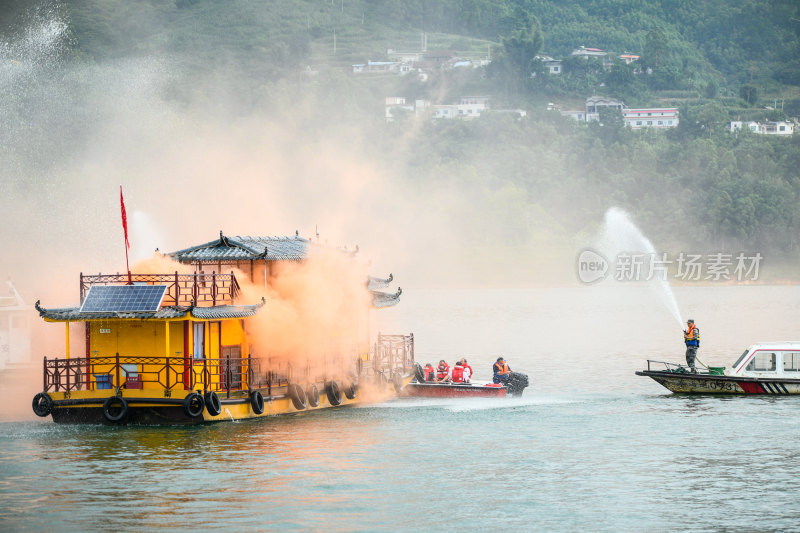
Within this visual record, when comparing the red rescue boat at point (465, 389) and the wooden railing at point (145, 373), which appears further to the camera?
the red rescue boat at point (465, 389)

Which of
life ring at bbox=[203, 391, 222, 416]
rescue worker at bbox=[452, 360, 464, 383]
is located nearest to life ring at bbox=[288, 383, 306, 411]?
life ring at bbox=[203, 391, 222, 416]

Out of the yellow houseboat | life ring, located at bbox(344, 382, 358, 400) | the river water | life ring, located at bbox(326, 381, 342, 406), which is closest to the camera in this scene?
the river water

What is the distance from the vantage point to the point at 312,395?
45781 mm

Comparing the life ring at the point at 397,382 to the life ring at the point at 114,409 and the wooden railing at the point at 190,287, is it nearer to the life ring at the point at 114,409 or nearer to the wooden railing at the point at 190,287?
the wooden railing at the point at 190,287

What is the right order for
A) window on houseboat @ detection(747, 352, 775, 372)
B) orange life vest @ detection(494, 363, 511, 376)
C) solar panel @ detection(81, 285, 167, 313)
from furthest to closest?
1. orange life vest @ detection(494, 363, 511, 376)
2. window on houseboat @ detection(747, 352, 775, 372)
3. solar panel @ detection(81, 285, 167, 313)

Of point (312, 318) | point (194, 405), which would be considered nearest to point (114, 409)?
point (194, 405)

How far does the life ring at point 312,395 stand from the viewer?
150 feet

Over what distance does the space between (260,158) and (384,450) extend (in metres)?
143

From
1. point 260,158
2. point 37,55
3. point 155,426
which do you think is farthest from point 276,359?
point 260,158

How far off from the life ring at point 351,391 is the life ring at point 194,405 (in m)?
9.66

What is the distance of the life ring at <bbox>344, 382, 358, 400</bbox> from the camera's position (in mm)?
48447

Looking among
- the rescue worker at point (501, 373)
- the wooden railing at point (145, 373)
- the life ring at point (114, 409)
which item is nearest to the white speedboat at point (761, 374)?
the rescue worker at point (501, 373)

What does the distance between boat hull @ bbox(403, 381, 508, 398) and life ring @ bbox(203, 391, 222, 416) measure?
12.4 meters

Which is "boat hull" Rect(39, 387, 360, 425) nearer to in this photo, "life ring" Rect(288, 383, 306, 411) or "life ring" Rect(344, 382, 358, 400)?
"life ring" Rect(288, 383, 306, 411)
